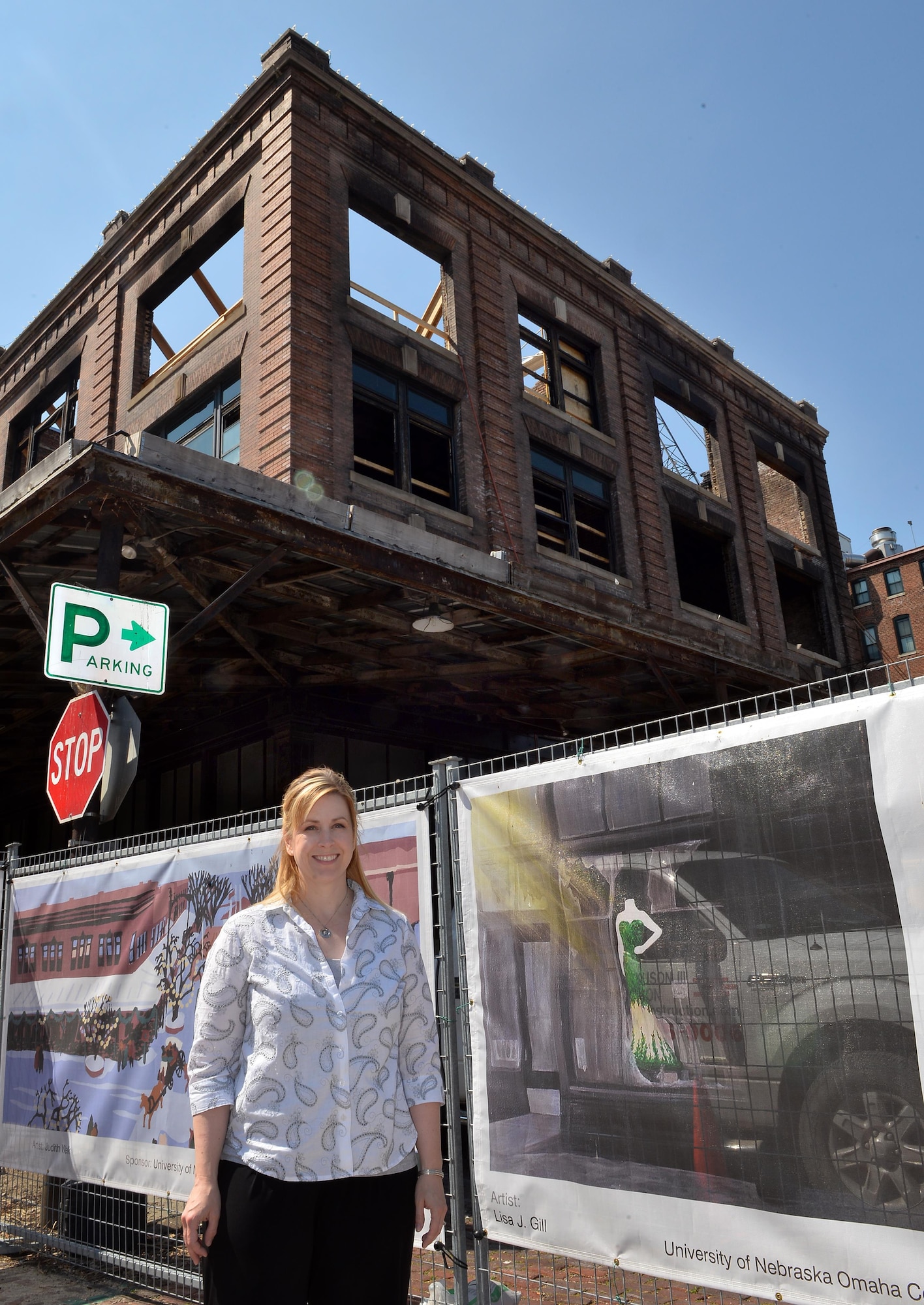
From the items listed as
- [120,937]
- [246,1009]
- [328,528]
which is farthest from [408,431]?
[246,1009]

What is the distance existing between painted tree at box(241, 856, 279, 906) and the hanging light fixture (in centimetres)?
739

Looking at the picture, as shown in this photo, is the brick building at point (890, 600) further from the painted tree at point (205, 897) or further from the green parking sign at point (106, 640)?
the painted tree at point (205, 897)

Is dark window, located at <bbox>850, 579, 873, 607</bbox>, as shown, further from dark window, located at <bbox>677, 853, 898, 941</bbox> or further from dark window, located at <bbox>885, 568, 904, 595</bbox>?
dark window, located at <bbox>677, 853, 898, 941</bbox>

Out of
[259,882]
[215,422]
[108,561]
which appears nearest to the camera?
[259,882]

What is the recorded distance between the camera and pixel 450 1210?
4.14 meters

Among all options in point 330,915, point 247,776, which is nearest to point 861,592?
point 247,776

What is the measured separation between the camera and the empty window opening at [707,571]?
70.4 ft

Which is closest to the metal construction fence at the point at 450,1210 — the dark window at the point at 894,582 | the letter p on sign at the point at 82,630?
the letter p on sign at the point at 82,630

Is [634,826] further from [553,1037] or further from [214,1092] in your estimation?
[214,1092]

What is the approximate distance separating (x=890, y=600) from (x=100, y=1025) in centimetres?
5551

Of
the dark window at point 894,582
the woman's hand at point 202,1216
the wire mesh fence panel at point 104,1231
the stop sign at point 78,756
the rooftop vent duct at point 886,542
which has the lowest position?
the wire mesh fence panel at point 104,1231

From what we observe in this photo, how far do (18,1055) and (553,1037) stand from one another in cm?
444

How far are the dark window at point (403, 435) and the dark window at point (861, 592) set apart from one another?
4529 cm

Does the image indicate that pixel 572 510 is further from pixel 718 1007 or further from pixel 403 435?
pixel 718 1007
